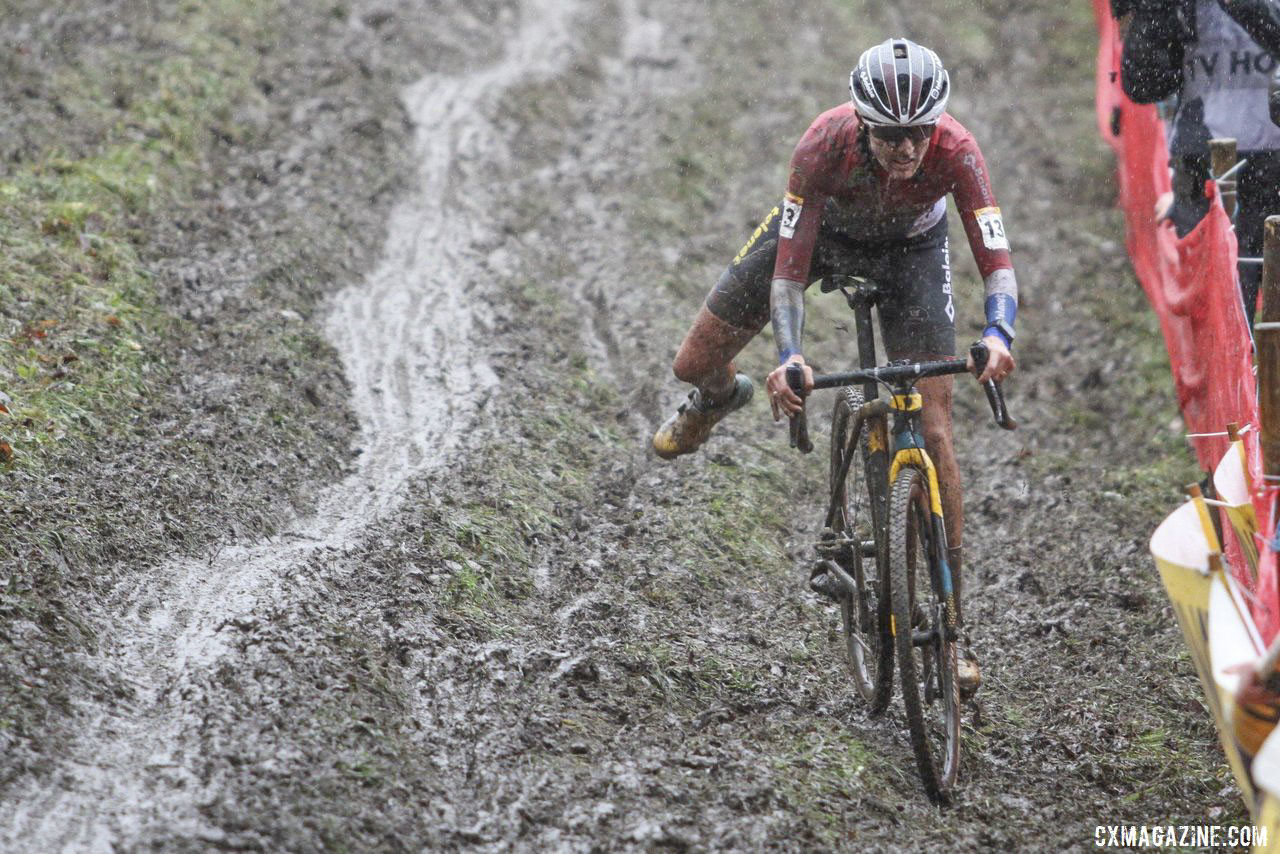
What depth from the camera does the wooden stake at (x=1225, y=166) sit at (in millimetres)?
6434

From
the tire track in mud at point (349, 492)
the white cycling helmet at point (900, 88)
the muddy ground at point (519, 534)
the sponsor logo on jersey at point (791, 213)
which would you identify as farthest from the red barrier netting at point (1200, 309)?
the tire track in mud at point (349, 492)

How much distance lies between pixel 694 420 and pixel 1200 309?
335 centimetres

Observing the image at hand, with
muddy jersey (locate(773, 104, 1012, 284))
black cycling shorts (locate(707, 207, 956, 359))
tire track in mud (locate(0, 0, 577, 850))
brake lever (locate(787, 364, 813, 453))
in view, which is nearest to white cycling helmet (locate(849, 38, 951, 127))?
muddy jersey (locate(773, 104, 1012, 284))

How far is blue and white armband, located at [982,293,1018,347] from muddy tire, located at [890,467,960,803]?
25.3 inches

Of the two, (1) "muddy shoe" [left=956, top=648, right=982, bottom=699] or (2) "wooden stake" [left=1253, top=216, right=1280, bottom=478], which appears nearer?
(2) "wooden stake" [left=1253, top=216, right=1280, bottom=478]

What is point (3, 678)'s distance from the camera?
4.04 meters

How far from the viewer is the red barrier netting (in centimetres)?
483

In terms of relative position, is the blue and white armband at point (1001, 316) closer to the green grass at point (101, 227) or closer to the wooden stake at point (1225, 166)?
the wooden stake at point (1225, 166)

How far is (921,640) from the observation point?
4551 mm

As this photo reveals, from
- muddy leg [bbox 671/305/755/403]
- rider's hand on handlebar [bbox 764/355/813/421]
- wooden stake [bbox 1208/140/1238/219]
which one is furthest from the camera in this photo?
wooden stake [bbox 1208/140/1238/219]

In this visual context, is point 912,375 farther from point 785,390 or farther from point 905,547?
point 905,547

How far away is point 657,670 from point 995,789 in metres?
1.50

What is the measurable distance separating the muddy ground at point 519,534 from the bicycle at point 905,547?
0.86 feet

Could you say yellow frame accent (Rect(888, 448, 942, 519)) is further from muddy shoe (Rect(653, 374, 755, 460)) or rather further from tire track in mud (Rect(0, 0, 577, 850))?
tire track in mud (Rect(0, 0, 577, 850))
